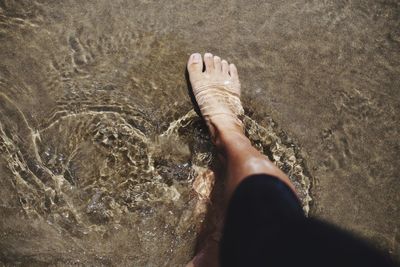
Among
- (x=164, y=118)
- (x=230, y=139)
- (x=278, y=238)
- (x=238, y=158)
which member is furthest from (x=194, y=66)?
(x=278, y=238)

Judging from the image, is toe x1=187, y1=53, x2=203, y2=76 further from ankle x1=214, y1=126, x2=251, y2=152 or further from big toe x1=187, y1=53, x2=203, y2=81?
ankle x1=214, y1=126, x2=251, y2=152

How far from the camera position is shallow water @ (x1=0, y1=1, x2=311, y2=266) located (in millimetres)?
2305

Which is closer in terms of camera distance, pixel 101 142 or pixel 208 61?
pixel 101 142

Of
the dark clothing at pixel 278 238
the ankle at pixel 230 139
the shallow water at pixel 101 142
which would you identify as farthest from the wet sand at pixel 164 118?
the dark clothing at pixel 278 238

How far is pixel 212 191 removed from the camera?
2.47 metres

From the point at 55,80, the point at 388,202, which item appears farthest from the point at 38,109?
the point at 388,202

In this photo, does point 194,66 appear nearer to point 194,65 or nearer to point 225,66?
point 194,65

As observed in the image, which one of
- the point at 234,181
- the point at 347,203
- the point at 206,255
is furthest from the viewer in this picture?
the point at 347,203

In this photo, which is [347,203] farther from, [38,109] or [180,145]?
[38,109]

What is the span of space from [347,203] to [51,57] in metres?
1.96

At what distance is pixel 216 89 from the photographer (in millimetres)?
2615

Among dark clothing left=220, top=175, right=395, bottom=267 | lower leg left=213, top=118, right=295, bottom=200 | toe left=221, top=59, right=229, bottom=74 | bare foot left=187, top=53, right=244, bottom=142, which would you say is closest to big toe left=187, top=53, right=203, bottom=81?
bare foot left=187, top=53, right=244, bottom=142

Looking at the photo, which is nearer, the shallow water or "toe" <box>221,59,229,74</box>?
the shallow water

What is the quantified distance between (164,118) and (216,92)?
39cm
